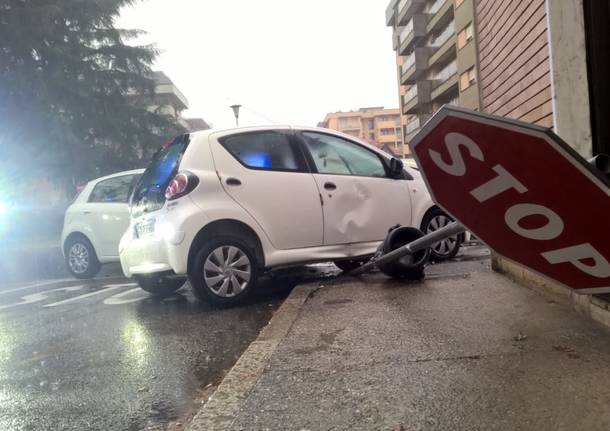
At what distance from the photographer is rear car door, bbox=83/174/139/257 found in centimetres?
838

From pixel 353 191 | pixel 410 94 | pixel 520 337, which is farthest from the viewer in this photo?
pixel 410 94

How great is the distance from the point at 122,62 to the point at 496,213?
2674 centimetres

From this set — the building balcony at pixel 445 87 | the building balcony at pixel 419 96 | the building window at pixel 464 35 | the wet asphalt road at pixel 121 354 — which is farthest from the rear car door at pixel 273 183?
the building balcony at pixel 419 96

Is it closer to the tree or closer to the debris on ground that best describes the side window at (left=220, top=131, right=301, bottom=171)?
the debris on ground

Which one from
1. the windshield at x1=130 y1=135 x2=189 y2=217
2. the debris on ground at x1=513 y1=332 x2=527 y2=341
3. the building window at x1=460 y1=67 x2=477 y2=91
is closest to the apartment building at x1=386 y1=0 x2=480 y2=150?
the building window at x1=460 y1=67 x2=477 y2=91

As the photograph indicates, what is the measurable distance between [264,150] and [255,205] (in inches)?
25.6

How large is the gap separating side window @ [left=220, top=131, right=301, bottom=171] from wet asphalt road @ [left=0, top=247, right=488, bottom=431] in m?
1.39

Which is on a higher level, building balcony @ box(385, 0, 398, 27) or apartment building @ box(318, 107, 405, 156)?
building balcony @ box(385, 0, 398, 27)

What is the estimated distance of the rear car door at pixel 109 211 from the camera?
8.38 meters

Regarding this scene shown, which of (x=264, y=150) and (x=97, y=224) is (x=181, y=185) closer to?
(x=264, y=150)

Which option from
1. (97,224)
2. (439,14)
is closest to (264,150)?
(97,224)

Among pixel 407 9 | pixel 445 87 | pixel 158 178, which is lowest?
pixel 158 178

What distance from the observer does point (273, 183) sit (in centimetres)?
528

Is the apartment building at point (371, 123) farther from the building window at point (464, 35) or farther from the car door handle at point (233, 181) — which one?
the car door handle at point (233, 181)
